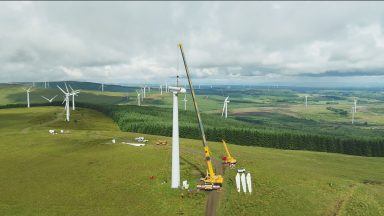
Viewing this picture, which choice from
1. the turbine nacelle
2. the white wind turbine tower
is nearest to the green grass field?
the white wind turbine tower

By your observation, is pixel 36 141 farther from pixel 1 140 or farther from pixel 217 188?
pixel 217 188

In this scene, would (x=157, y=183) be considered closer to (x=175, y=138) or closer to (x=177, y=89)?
(x=175, y=138)

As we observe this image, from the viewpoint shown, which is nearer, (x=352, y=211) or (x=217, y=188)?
(x=352, y=211)

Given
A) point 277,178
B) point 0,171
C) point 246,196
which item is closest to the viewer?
point 246,196

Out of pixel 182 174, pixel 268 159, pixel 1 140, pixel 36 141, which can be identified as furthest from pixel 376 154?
pixel 1 140

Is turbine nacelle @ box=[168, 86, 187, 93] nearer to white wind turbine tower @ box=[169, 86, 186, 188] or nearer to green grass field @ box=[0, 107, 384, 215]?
white wind turbine tower @ box=[169, 86, 186, 188]

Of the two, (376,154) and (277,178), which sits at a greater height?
(277,178)

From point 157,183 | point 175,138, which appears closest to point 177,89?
point 175,138

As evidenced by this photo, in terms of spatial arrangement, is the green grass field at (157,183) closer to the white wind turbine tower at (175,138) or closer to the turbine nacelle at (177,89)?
the white wind turbine tower at (175,138)
